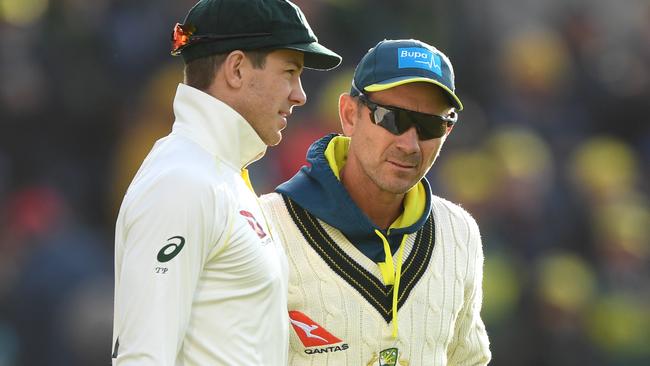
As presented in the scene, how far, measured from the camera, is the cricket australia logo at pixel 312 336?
3.48 metres

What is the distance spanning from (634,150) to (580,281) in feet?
4.26

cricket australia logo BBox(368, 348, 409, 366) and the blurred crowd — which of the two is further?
the blurred crowd

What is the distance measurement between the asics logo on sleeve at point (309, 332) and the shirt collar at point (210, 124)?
669mm

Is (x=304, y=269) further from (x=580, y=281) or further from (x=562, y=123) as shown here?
(x=562, y=123)

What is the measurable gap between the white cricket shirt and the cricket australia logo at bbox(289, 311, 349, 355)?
403 mm

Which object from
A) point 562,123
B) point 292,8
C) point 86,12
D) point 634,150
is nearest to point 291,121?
point 86,12

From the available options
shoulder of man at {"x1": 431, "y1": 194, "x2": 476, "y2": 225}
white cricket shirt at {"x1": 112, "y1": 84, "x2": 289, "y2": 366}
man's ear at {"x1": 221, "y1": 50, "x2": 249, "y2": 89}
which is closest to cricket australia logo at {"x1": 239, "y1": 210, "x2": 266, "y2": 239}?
white cricket shirt at {"x1": 112, "y1": 84, "x2": 289, "y2": 366}

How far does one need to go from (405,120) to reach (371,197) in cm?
29

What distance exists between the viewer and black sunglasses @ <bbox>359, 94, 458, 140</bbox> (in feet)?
11.7

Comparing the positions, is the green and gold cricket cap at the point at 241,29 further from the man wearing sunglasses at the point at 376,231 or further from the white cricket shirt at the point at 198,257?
the man wearing sunglasses at the point at 376,231

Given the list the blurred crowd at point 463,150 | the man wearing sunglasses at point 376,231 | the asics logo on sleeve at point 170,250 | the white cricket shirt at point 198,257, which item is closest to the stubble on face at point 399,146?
the man wearing sunglasses at point 376,231

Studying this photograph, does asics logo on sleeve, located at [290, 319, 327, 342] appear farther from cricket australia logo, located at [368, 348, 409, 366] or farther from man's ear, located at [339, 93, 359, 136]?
man's ear, located at [339, 93, 359, 136]

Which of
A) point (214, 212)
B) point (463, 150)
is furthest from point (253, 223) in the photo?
point (463, 150)

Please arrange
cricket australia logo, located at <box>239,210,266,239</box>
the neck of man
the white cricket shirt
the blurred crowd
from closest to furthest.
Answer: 1. the white cricket shirt
2. cricket australia logo, located at <box>239,210,266,239</box>
3. the neck of man
4. the blurred crowd
